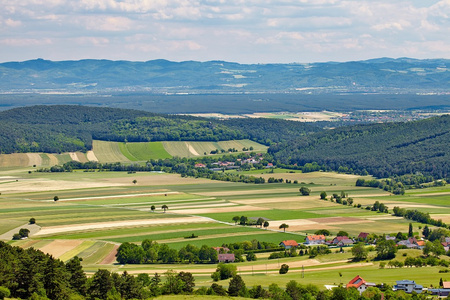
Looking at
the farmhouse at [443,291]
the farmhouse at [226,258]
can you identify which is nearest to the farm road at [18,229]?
the farmhouse at [226,258]

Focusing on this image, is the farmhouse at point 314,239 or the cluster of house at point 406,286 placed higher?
the cluster of house at point 406,286

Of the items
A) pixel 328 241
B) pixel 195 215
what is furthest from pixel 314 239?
pixel 195 215

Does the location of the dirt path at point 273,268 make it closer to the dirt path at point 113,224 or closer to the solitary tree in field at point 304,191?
the dirt path at point 113,224

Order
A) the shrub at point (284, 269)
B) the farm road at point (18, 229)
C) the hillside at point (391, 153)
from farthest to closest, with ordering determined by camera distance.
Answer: the hillside at point (391, 153) < the farm road at point (18, 229) < the shrub at point (284, 269)

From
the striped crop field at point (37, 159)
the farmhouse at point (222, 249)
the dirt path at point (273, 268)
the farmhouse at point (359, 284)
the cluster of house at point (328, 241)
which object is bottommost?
the dirt path at point (273, 268)

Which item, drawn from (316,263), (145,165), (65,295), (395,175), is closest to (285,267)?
(316,263)

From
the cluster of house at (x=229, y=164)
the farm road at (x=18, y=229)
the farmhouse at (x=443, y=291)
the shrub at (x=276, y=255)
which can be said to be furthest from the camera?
the cluster of house at (x=229, y=164)
